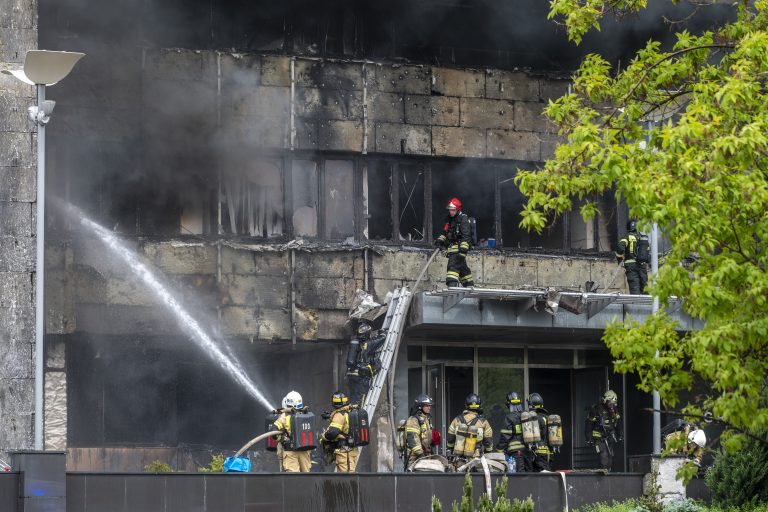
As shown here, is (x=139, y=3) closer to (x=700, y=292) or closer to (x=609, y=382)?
(x=609, y=382)

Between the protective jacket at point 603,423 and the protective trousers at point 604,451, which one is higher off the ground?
the protective jacket at point 603,423

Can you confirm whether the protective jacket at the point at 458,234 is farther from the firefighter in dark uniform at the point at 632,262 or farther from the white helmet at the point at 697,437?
the white helmet at the point at 697,437

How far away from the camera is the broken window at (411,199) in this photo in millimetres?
27469

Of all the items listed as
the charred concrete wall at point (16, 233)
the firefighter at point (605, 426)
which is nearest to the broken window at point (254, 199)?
the charred concrete wall at point (16, 233)

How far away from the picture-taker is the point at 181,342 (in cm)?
2589

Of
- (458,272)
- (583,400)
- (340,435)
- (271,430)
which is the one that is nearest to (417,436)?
(340,435)

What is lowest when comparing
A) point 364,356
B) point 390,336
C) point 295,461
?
point 295,461

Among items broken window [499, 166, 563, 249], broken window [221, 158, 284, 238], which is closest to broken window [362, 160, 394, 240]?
broken window [221, 158, 284, 238]

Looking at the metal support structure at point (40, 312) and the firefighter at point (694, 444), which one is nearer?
the metal support structure at point (40, 312)

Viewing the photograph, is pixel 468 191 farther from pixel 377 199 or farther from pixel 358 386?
pixel 358 386

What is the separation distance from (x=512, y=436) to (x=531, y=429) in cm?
35

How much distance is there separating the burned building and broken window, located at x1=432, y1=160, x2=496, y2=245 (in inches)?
2.1

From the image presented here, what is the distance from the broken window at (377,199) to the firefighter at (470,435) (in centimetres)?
551

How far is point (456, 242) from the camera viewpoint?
A: 25.0 m
